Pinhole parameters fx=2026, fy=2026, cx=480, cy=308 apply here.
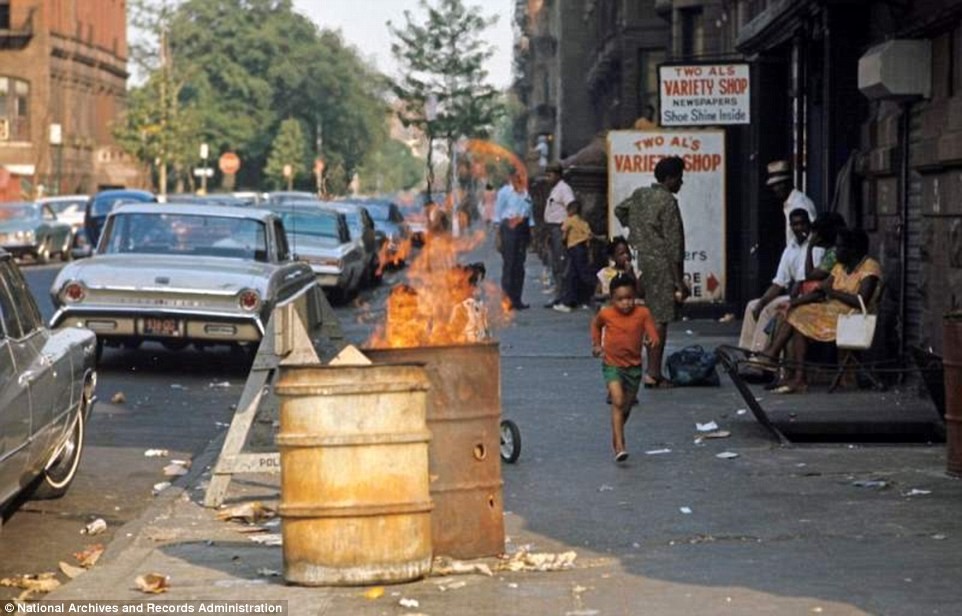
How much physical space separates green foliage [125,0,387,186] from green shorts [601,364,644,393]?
78.9m

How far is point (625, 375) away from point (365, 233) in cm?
2432

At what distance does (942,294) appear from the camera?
→ 1481 centimetres

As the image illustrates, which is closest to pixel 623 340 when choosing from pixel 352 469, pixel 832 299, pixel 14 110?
pixel 832 299

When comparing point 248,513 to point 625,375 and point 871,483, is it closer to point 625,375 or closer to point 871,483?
point 625,375

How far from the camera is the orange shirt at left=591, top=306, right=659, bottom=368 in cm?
1273

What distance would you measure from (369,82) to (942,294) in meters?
49.7

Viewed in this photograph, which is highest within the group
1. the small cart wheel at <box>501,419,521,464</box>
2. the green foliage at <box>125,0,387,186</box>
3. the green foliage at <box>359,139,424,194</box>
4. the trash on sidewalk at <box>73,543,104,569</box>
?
the green foliage at <box>125,0,387,186</box>

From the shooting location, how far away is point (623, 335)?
41.7 feet

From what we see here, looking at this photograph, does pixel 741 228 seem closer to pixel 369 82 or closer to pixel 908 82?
pixel 908 82

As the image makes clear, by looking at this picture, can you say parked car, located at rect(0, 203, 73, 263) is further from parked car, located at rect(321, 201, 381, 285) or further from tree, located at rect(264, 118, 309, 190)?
tree, located at rect(264, 118, 309, 190)

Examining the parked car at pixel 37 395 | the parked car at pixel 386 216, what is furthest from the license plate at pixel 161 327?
the parked car at pixel 386 216

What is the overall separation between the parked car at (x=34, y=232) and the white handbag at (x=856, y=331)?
1326 inches

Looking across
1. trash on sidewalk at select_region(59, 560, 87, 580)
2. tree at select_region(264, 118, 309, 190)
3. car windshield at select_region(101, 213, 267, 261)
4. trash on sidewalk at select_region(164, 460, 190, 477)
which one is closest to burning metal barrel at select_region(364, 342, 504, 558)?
trash on sidewalk at select_region(59, 560, 87, 580)

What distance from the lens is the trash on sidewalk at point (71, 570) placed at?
935 cm
